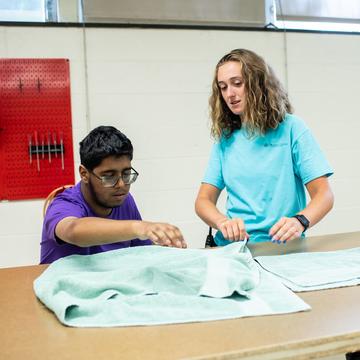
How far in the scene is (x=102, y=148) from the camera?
145 cm

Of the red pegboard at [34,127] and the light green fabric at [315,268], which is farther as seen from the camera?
the red pegboard at [34,127]

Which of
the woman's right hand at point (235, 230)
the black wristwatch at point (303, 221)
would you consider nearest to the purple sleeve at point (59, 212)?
the woman's right hand at point (235, 230)

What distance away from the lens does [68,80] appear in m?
2.92

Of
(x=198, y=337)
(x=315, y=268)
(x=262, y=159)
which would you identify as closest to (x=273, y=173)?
(x=262, y=159)

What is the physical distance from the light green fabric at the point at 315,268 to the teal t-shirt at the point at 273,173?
0.90ft

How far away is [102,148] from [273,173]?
623 mm

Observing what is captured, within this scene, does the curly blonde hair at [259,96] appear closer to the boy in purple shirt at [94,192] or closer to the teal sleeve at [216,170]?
the teal sleeve at [216,170]

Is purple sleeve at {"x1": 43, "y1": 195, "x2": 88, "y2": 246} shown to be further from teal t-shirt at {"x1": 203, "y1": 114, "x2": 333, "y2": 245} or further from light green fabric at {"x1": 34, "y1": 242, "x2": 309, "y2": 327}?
teal t-shirt at {"x1": 203, "y1": 114, "x2": 333, "y2": 245}

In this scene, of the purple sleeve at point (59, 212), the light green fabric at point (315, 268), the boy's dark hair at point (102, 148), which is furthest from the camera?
the boy's dark hair at point (102, 148)

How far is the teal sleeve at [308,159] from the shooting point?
1.61 m

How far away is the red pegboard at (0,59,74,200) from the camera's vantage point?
112 inches

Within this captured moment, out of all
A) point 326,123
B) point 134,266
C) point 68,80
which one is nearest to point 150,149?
point 68,80

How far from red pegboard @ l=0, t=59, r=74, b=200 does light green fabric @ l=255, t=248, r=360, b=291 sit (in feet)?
6.23

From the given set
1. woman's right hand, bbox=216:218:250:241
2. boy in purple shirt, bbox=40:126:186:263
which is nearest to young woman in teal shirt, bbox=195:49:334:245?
woman's right hand, bbox=216:218:250:241
